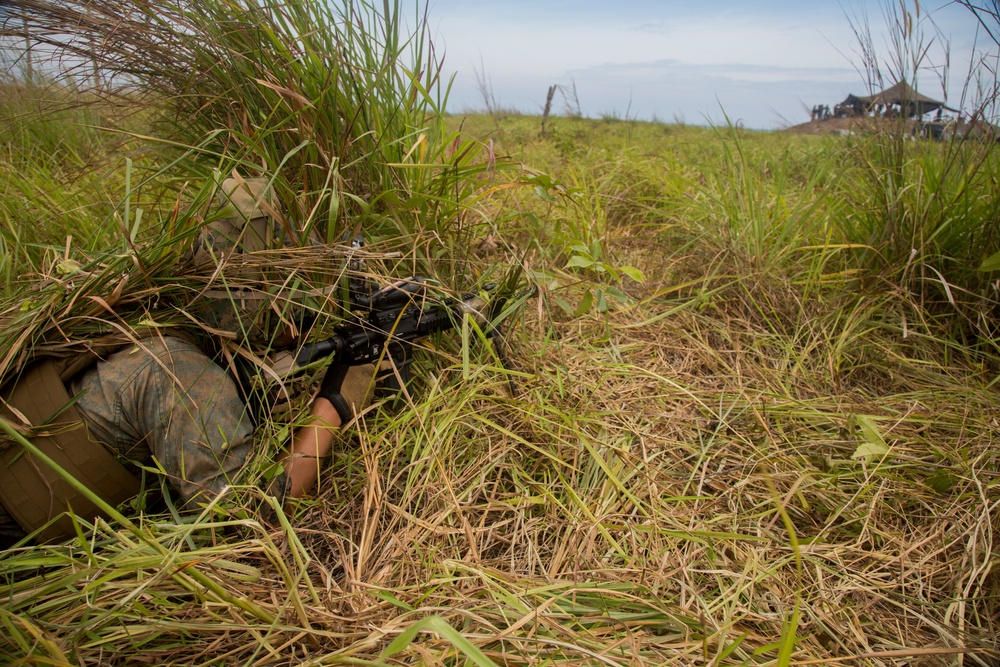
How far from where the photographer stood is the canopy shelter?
8.38 ft

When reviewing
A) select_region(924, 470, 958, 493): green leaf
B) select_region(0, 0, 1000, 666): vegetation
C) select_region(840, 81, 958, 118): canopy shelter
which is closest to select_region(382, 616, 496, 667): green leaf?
select_region(0, 0, 1000, 666): vegetation

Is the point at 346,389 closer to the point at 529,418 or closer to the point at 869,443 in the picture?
the point at 529,418

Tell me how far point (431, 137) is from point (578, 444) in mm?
1520

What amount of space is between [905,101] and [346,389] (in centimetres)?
309

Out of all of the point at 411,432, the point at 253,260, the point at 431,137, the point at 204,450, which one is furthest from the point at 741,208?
the point at 204,450

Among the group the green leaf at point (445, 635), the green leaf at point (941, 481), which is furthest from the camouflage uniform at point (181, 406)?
the green leaf at point (941, 481)

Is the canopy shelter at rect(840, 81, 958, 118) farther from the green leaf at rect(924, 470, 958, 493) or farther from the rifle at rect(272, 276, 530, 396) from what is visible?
the rifle at rect(272, 276, 530, 396)

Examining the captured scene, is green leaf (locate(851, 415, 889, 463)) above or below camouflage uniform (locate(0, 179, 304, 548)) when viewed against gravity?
below

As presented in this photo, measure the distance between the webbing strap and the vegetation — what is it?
11cm

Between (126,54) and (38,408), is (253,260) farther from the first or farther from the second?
(126,54)

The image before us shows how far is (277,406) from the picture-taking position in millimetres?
1751

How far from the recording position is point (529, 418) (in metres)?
1.90

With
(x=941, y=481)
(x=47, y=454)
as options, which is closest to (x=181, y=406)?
(x=47, y=454)

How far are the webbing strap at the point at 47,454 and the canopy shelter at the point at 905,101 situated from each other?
3759 mm
